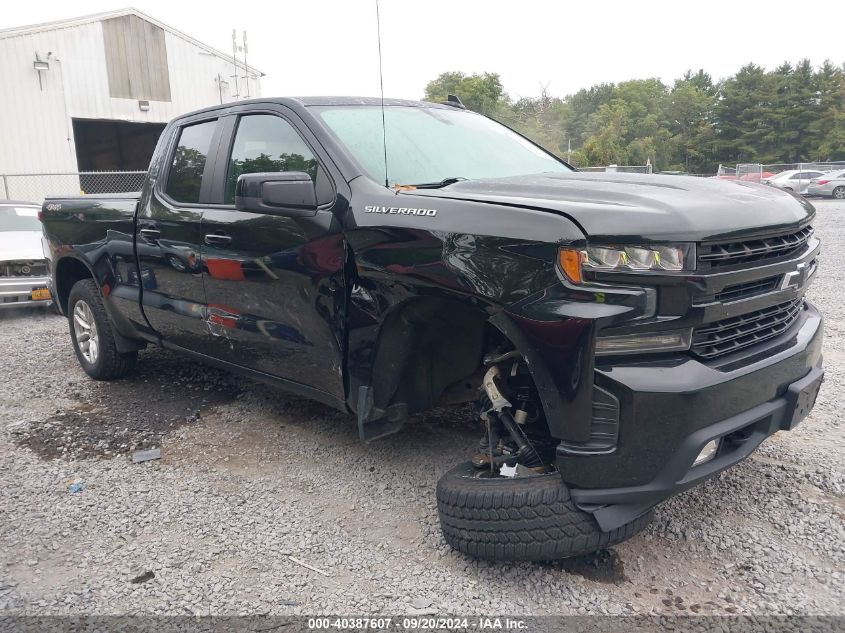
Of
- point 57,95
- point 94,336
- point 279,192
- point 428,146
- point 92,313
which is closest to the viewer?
point 279,192

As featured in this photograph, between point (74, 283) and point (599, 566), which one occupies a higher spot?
point (74, 283)

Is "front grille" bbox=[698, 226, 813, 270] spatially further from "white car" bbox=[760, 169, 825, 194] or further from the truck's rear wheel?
"white car" bbox=[760, 169, 825, 194]

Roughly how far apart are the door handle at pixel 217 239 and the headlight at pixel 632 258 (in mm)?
2168

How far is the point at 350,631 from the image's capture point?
2.50 m

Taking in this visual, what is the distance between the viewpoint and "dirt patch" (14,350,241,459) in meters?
4.34

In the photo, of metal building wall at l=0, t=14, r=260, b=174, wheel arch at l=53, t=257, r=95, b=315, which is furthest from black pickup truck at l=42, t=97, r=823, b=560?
metal building wall at l=0, t=14, r=260, b=174

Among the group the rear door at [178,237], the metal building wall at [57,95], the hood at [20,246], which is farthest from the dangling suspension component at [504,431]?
the metal building wall at [57,95]

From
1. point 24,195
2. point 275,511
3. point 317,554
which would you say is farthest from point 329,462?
point 24,195

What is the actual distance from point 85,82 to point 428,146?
19.8 m

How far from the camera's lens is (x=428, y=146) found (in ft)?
12.1

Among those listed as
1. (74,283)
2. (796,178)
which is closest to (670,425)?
(74,283)

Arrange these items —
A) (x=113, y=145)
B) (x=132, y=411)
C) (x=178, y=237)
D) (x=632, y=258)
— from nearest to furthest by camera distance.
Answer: (x=632, y=258), (x=178, y=237), (x=132, y=411), (x=113, y=145)

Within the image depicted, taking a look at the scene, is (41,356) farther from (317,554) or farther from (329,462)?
(317,554)

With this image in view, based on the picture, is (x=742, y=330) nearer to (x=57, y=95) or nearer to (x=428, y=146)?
(x=428, y=146)
